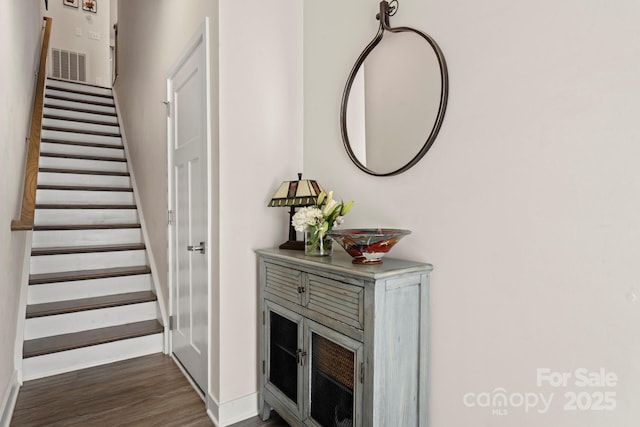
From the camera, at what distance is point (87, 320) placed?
9.02 feet

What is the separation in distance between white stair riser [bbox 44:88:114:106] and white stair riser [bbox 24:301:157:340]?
3.65 metres

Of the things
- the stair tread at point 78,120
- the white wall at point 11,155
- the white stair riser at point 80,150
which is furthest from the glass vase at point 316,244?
the stair tread at point 78,120

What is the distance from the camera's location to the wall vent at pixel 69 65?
241 inches

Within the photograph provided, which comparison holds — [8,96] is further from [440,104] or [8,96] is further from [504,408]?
[504,408]

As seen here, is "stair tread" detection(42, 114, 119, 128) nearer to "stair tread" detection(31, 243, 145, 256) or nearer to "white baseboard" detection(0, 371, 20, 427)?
"stair tread" detection(31, 243, 145, 256)

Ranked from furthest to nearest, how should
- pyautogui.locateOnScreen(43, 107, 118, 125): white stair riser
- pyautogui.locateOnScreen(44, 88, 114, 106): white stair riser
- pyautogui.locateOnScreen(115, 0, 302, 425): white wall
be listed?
pyautogui.locateOnScreen(44, 88, 114, 106): white stair riser → pyautogui.locateOnScreen(43, 107, 118, 125): white stair riser → pyautogui.locateOnScreen(115, 0, 302, 425): white wall

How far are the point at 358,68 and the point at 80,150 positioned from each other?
3969mm

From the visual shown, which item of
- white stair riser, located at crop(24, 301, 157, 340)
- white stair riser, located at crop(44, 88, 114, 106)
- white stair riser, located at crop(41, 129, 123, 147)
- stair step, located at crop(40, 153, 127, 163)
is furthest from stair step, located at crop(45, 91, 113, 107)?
white stair riser, located at crop(24, 301, 157, 340)

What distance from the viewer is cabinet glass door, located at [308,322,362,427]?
1.33 metres

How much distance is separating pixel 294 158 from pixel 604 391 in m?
1.69

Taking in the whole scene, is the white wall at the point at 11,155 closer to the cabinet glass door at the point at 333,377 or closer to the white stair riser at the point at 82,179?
the white stair riser at the point at 82,179

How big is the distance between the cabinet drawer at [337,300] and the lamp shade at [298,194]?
408 millimetres

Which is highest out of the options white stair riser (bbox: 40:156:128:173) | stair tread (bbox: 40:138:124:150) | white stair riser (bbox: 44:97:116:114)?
white stair riser (bbox: 44:97:116:114)

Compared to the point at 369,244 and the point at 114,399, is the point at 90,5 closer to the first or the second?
the point at 114,399
